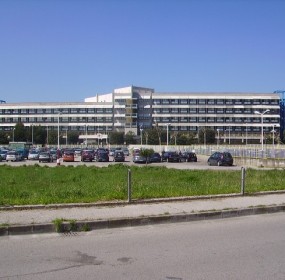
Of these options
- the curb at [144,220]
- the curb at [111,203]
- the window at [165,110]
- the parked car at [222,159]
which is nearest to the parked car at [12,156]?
the parked car at [222,159]

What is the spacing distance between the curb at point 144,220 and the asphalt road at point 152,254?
0.26 meters

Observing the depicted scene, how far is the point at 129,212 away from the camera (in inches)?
448

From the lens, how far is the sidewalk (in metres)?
9.80

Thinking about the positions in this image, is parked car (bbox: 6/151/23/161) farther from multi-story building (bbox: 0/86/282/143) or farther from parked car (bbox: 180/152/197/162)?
multi-story building (bbox: 0/86/282/143)

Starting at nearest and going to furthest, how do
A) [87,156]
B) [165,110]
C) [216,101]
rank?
[87,156] < [216,101] < [165,110]

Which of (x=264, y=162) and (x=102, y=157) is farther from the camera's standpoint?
(x=102, y=157)

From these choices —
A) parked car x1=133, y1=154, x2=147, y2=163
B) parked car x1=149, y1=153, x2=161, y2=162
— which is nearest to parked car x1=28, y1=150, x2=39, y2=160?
parked car x1=133, y1=154, x2=147, y2=163

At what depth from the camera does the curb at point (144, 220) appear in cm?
941

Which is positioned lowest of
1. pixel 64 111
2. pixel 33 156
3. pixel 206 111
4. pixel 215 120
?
pixel 33 156

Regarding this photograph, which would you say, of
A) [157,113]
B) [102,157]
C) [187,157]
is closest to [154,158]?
[187,157]

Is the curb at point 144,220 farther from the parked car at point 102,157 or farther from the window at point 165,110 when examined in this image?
the window at point 165,110

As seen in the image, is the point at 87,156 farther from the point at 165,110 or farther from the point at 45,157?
the point at 165,110

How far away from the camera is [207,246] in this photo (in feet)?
27.1

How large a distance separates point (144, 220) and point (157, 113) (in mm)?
160198
